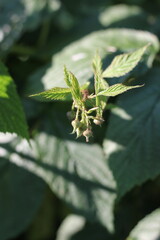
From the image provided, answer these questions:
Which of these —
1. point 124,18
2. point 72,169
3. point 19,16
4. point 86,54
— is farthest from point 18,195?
point 124,18

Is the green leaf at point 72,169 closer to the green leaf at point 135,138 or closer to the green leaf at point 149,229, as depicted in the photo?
Answer: the green leaf at point 135,138

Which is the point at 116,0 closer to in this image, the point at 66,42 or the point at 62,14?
the point at 62,14

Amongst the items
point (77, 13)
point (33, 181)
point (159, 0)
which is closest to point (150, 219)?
point (33, 181)

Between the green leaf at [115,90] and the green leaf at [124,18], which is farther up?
the green leaf at [115,90]

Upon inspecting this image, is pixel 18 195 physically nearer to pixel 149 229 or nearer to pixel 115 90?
pixel 149 229

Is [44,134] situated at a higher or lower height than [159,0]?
higher

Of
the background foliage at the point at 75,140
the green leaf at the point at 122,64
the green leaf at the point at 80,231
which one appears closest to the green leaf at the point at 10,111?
the background foliage at the point at 75,140

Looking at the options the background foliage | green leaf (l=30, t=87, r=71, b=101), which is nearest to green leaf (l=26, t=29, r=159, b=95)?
the background foliage
